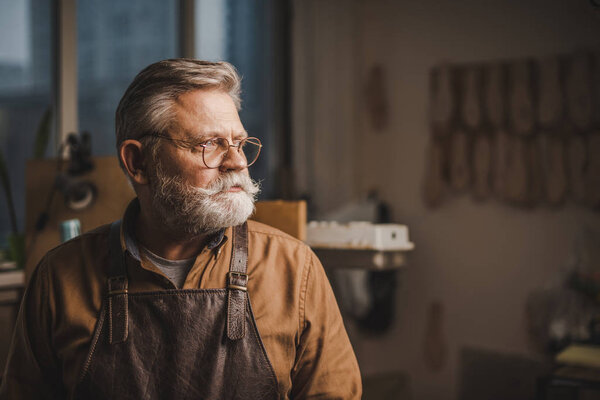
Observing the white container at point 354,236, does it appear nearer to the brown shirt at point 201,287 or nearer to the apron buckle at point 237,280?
the brown shirt at point 201,287

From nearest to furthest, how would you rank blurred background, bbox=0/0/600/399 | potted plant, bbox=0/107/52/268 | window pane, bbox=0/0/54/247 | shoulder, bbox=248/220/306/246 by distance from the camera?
shoulder, bbox=248/220/306/246
potted plant, bbox=0/107/52/268
window pane, bbox=0/0/54/247
blurred background, bbox=0/0/600/399

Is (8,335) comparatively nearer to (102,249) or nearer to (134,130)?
(102,249)

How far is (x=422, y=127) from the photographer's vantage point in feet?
13.3

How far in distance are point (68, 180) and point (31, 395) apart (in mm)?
853

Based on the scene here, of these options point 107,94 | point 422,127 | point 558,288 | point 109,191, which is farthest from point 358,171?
point 109,191

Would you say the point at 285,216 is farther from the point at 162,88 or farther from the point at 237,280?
the point at 162,88

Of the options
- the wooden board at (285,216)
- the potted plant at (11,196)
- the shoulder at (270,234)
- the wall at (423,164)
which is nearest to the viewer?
the shoulder at (270,234)

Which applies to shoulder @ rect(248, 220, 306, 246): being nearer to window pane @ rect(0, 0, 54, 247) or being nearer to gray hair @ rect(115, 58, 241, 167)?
gray hair @ rect(115, 58, 241, 167)

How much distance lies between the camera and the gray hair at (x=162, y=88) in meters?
1.46

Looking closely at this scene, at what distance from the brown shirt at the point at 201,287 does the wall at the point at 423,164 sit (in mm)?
2420

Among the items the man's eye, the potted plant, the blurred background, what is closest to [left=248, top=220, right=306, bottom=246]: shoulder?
the man's eye

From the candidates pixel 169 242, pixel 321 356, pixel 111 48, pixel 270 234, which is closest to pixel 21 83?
pixel 111 48

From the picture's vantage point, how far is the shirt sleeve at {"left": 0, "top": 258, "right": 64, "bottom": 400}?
1.39 meters

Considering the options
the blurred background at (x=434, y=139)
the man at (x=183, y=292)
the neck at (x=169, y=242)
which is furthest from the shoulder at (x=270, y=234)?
the blurred background at (x=434, y=139)
